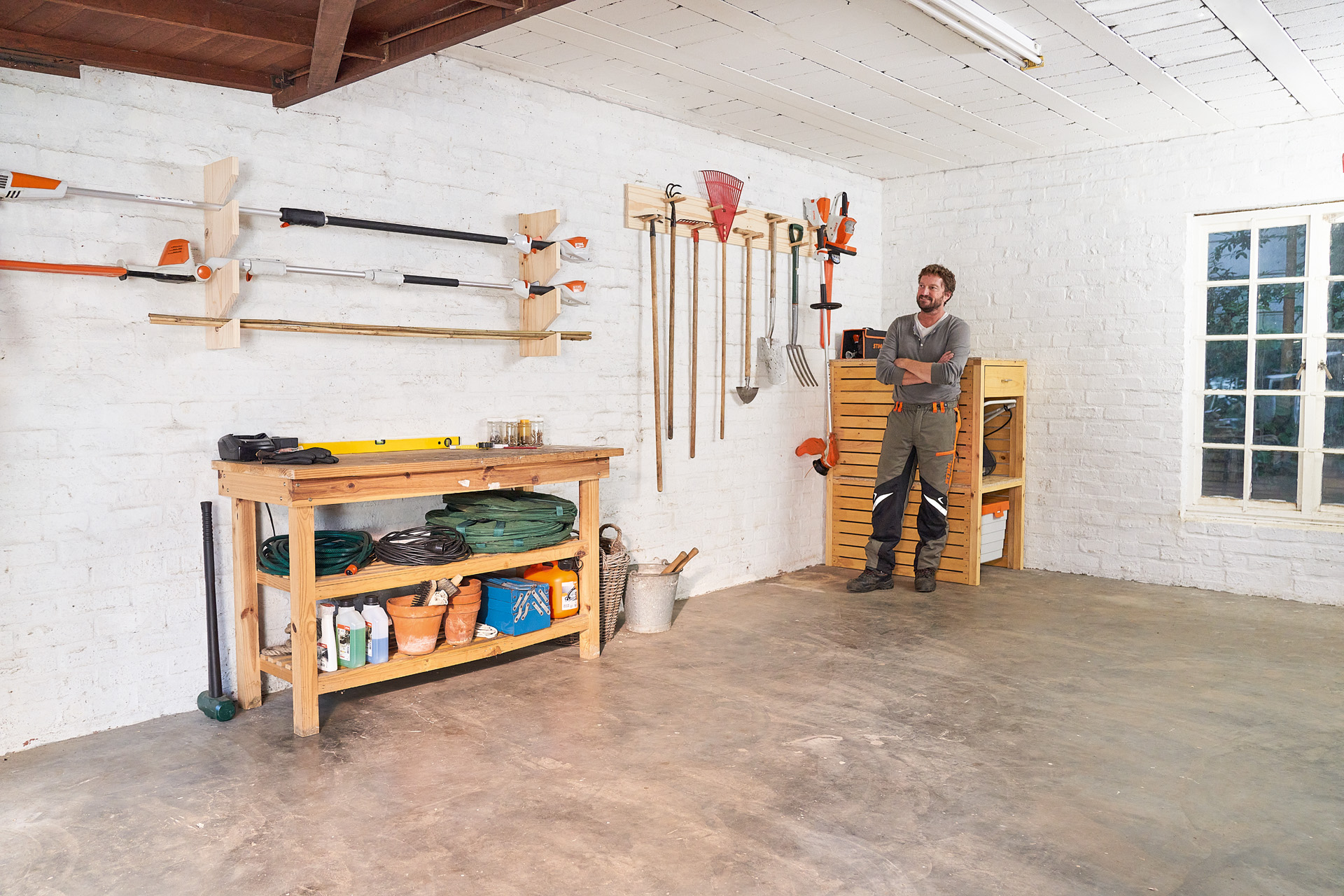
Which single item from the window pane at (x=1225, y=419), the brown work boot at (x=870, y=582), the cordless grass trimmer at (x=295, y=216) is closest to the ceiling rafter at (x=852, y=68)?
the cordless grass trimmer at (x=295, y=216)

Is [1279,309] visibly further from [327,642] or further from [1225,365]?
[327,642]

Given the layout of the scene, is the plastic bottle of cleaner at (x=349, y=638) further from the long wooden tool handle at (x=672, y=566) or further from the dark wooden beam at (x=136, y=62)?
the dark wooden beam at (x=136, y=62)

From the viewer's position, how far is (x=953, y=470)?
5.54 meters

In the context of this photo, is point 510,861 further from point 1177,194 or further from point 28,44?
point 1177,194

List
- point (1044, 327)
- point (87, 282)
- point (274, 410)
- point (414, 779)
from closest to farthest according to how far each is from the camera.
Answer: point (414, 779), point (87, 282), point (274, 410), point (1044, 327)

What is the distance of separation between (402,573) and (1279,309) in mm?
4880

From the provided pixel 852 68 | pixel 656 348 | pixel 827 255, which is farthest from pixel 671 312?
pixel 827 255

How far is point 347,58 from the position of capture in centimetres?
332

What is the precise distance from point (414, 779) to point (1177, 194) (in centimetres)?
511

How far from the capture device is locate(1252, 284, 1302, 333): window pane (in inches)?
210

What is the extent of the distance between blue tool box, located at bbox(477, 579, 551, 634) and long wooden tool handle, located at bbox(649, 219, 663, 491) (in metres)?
1.25

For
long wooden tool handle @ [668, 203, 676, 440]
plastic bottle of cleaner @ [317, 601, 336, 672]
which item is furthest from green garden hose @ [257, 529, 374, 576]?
long wooden tool handle @ [668, 203, 676, 440]

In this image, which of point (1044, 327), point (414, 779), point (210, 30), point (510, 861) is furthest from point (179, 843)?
point (1044, 327)

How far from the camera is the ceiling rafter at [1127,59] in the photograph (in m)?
3.68
